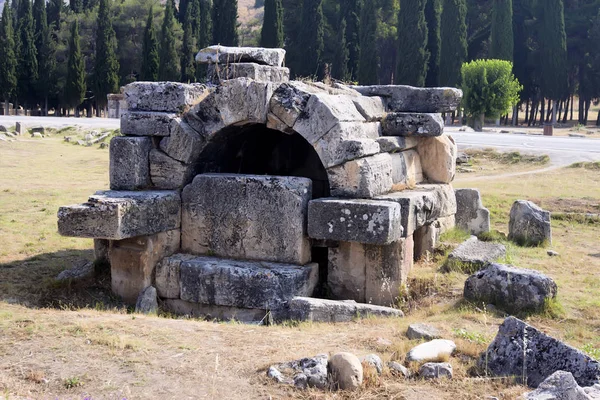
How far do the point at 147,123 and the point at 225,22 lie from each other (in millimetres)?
38547

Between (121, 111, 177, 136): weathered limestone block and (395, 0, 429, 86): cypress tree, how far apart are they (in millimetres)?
35539

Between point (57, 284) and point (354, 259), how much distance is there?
3348mm

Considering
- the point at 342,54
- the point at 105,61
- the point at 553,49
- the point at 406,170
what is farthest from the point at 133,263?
the point at 553,49

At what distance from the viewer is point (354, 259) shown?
7539mm

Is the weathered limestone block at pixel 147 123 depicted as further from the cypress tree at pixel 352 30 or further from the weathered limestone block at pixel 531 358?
the cypress tree at pixel 352 30

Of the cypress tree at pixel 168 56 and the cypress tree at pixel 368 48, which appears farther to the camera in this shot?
the cypress tree at pixel 168 56

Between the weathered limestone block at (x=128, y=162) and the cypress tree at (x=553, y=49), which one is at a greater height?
the cypress tree at (x=553, y=49)

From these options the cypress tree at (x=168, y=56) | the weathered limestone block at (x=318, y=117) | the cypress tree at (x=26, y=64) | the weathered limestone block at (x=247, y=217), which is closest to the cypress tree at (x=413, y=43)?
the cypress tree at (x=168, y=56)

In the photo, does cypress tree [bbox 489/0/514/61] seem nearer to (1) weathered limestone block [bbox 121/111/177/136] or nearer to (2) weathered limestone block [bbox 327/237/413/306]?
(2) weathered limestone block [bbox 327/237/413/306]

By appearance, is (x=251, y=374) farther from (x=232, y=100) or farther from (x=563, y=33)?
(x=563, y=33)

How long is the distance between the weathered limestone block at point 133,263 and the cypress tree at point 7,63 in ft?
136

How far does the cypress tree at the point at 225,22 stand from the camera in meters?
44.7

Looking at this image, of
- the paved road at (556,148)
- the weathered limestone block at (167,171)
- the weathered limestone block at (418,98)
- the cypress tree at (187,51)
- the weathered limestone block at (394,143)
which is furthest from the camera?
the cypress tree at (187,51)

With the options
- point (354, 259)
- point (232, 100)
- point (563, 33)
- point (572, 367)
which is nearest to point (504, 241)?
point (354, 259)
